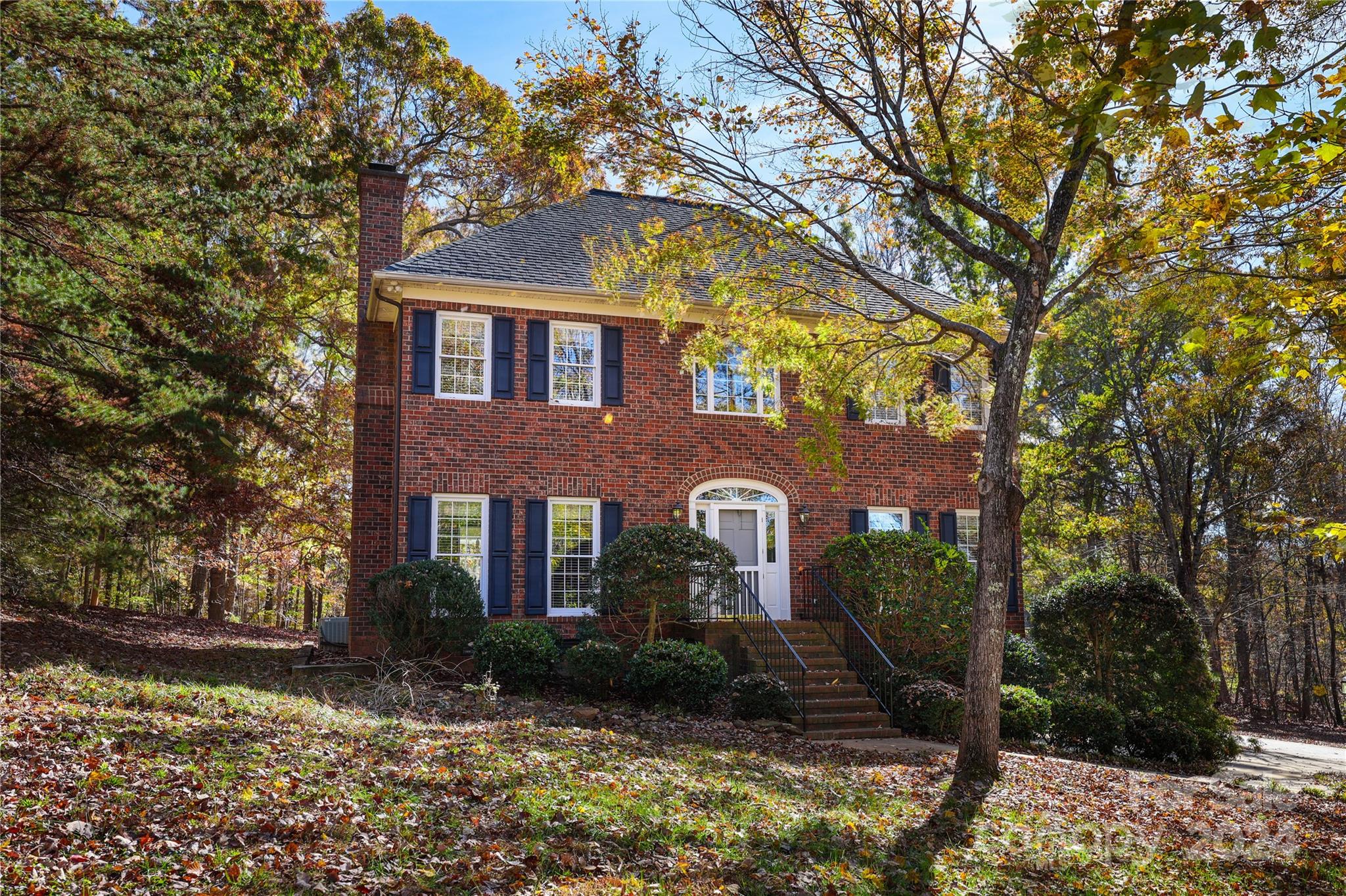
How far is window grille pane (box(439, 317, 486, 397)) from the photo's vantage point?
1427 cm

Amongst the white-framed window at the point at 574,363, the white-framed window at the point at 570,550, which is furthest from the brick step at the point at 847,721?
the white-framed window at the point at 574,363

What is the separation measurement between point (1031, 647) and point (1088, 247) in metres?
6.02

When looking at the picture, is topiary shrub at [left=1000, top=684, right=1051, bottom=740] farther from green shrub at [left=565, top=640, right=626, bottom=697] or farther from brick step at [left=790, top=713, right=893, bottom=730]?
green shrub at [left=565, top=640, right=626, bottom=697]

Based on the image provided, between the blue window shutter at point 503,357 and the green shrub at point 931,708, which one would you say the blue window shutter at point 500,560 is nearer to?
the blue window shutter at point 503,357

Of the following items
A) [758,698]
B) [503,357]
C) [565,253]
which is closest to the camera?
[758,698]

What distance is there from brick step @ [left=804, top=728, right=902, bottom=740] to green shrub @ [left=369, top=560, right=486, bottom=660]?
4672 mm

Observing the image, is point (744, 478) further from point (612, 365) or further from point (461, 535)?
point (461, 535)

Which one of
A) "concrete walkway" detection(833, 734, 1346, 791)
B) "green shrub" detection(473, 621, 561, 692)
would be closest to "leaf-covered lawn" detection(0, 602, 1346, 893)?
"concrete walkway" detection(833, 734, 1346, 791)

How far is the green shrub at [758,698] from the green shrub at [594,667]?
1.57 metres

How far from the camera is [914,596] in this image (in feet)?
45.3

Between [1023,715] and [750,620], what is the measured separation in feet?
13.1

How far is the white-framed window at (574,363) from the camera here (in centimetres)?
1481

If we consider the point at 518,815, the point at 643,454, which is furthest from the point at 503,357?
the point at 518,815

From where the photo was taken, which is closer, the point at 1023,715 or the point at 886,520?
the point at 1023,715
